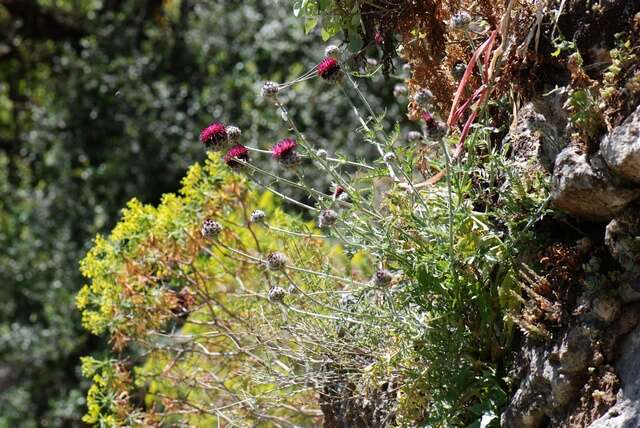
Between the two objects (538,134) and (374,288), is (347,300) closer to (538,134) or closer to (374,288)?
(374,288)

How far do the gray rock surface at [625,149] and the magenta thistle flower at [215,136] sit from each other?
3.32 ft

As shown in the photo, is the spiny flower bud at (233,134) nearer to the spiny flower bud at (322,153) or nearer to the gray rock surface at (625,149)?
the spiny flower bud at (322,153)

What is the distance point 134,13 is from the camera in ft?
27.1

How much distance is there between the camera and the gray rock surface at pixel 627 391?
6.40 feet

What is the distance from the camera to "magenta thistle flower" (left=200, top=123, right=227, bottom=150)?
8.50 ft

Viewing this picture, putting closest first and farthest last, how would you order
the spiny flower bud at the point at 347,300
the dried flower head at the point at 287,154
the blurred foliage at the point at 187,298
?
the dried flower head at the point at 287,154
the spiny flower bud at the point at 347,300
the blurred foliage at the point at 187,298

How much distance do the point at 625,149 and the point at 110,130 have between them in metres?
6.18

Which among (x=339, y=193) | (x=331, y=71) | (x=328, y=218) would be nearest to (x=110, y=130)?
(x=339, y=193)

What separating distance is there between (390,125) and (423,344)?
474 centimetres

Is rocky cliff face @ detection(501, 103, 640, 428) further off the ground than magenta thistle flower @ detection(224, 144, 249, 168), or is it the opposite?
magenta thistle flower @ detection(224, 144, 249, 168)

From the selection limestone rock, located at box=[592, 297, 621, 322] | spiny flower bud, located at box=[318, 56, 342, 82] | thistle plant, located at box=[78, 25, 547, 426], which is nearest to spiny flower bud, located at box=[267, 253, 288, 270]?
thistle plant, located at box=[78, 25, 547, 426]

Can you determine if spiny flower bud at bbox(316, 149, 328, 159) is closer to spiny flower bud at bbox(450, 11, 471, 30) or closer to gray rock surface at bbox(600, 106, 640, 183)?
spiny flower bud at bbox(450, 11, 471, 30)

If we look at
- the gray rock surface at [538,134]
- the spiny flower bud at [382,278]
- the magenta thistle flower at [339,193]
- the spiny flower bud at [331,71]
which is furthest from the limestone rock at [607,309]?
the spiny flower bud at [331,71]

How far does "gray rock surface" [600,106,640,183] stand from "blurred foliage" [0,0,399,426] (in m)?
4.93
